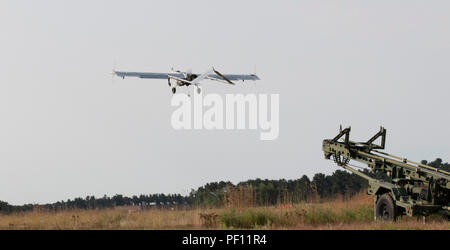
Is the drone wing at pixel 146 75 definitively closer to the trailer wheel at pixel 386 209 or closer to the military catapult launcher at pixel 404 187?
the military catapult launcher at pixel 404 187

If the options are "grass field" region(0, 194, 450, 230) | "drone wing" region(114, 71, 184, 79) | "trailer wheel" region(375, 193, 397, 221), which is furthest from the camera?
"drone wing" region(114, 71, 184, 79)

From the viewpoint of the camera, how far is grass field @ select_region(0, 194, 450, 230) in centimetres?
1616

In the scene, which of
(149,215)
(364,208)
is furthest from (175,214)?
(364,208)

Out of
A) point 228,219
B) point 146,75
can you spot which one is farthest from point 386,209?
point 146,75

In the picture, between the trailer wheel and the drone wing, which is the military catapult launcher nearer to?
the trailer wheel

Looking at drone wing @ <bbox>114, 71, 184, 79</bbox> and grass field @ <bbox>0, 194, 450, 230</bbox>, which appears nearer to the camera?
grass field @ <bbox>0, 194, 450, 230</bbox>

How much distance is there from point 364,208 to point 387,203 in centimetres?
170

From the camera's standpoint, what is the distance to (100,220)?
1786 centimetres

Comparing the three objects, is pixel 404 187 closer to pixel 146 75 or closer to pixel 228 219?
pixel 228 219

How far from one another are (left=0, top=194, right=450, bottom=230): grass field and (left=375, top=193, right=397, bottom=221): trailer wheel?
30 centimetres

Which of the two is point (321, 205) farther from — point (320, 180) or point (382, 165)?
point (320, 180)

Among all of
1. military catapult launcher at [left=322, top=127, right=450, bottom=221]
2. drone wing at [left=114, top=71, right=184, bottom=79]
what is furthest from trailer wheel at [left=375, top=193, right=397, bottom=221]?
drone wing at [left=114, top=71, right=184, bottom=79]
